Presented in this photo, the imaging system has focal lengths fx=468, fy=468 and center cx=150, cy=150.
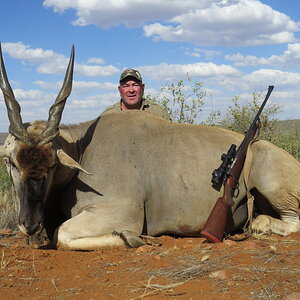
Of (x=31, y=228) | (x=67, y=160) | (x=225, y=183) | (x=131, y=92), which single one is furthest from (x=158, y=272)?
(x=131, y=92)

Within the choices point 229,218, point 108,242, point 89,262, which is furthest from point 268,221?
point 89,262

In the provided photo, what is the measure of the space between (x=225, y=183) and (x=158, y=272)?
74.5 inches

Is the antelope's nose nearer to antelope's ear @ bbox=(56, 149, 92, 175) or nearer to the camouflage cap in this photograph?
antelope's ear @ bbox=(56, 149, 92, 175)

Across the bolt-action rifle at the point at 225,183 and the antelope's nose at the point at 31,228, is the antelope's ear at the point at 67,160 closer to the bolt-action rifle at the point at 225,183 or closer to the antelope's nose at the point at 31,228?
the antelope's nose at the point at 31,228

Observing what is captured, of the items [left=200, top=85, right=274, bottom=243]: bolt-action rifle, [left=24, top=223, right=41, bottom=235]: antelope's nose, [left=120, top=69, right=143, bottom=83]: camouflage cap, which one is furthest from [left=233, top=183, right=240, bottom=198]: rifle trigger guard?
[left=120, top=69, right=143, bottom=83]: camouflage cap

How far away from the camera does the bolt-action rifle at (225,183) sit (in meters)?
4.86

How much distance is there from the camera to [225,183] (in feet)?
17.2

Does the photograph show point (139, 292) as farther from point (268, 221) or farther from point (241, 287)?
point (268, 221)

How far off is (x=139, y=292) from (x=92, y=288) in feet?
1.28

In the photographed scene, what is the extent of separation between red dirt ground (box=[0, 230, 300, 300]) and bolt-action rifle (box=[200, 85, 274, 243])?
193mm

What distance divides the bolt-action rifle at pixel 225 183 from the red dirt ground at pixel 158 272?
0.19 m

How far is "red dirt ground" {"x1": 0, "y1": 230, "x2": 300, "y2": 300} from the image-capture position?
3170 mm

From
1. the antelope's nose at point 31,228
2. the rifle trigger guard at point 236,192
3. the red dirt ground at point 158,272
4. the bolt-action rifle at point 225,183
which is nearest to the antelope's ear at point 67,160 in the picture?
the antelope's nose at point 31,228

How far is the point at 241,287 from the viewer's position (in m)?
3.17
